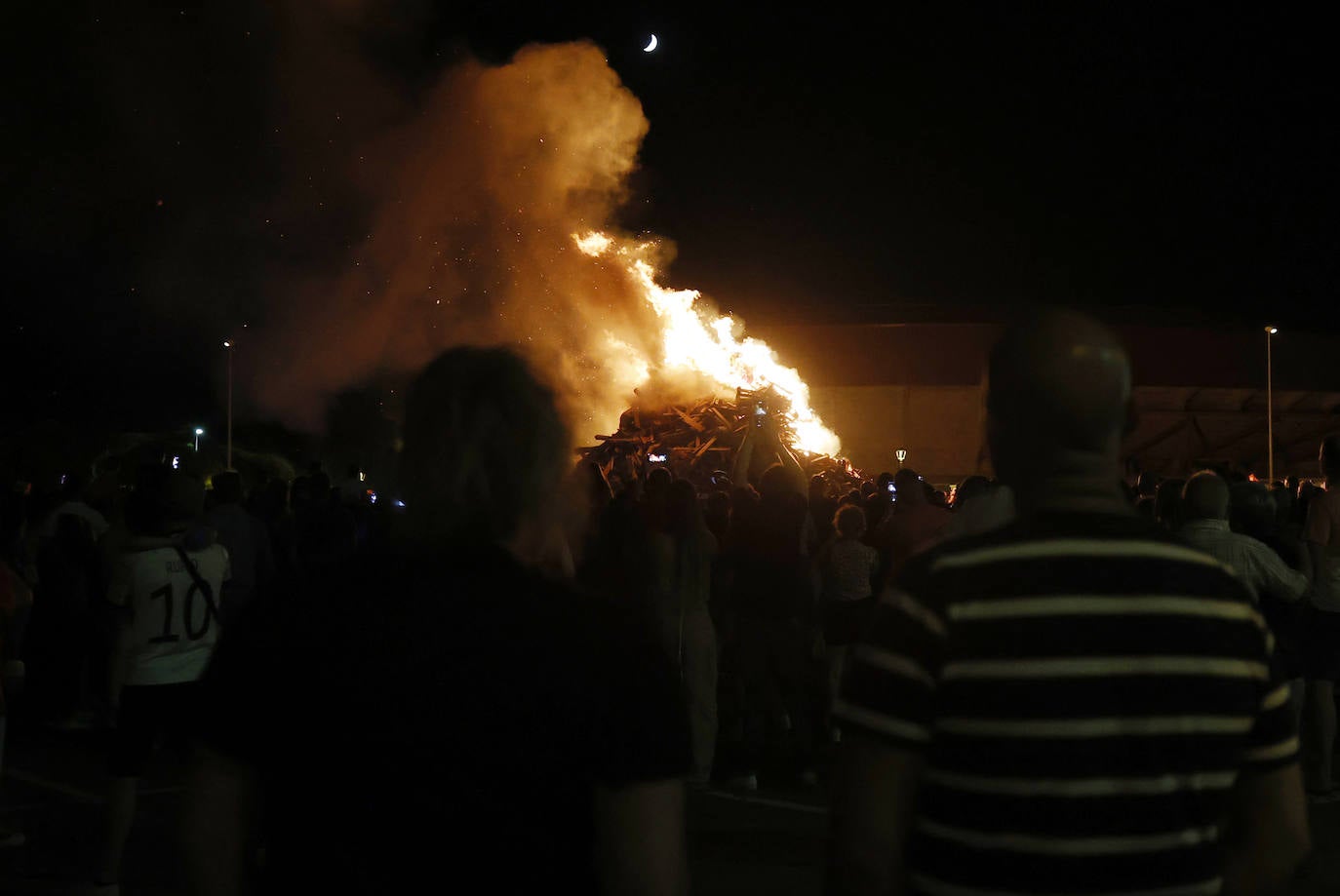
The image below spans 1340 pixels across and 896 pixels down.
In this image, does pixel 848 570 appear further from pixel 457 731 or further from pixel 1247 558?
pixel 457 731

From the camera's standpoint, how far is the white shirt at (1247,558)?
692 cm

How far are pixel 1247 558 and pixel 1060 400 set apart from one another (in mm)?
5524

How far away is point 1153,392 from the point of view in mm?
42906

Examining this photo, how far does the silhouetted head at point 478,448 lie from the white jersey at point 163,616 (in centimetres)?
413

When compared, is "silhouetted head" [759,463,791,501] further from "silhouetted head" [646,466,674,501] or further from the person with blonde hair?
the person with blonde hair

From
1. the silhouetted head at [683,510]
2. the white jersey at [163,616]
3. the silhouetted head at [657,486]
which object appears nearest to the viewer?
the white jersey at [163,616]

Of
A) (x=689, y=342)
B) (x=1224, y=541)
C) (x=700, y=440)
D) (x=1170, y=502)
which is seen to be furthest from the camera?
(x=689, y=342)

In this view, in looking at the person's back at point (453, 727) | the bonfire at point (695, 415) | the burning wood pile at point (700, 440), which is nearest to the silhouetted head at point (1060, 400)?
the person's back at point (453, 727)

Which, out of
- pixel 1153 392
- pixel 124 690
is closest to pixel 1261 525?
pixel 124 690

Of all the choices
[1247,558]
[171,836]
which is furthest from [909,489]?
[171,836]

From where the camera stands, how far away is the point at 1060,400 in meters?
2.21

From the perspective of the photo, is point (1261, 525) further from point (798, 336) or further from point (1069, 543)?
point (798, 336)

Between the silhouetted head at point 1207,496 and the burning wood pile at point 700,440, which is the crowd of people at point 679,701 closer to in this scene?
the silhouetted head at point 1207,496

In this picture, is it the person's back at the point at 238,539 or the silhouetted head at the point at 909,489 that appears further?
the silhouetted head at the point at 909,489
